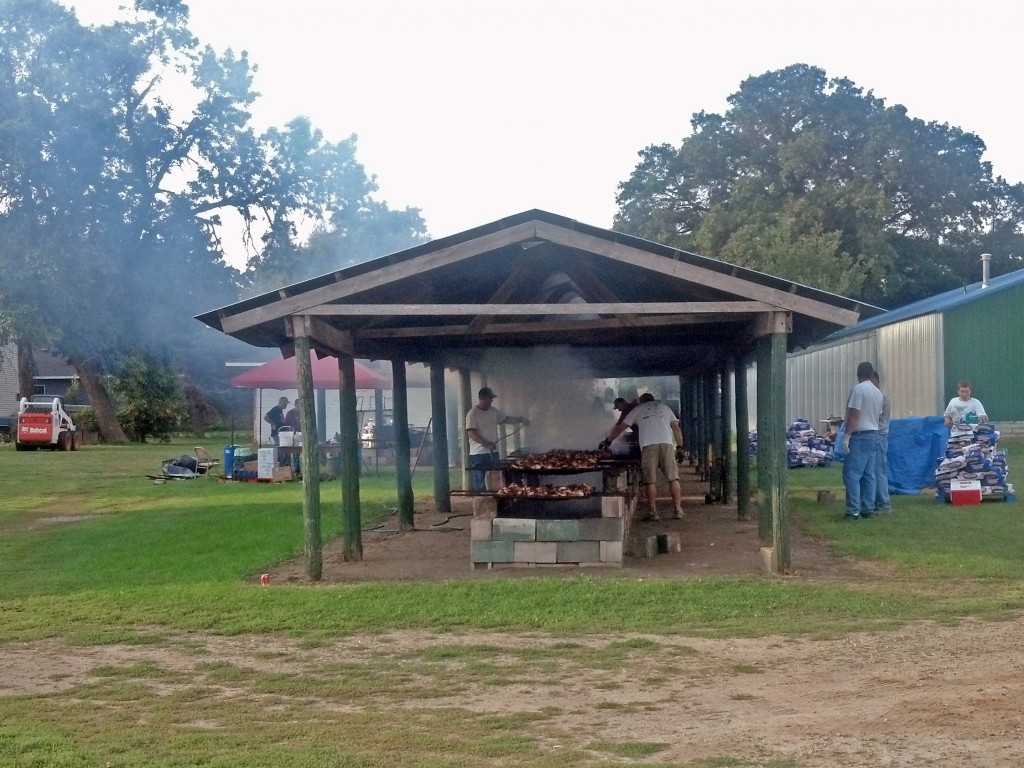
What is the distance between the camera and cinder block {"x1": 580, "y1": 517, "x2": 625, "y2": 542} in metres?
10.9

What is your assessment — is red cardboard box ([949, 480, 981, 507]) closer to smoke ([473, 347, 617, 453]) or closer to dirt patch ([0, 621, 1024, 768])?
smoke ([473, 347, 617, 453])

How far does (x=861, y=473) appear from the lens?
14258 mm

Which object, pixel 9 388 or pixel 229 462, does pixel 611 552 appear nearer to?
pixel 229 462

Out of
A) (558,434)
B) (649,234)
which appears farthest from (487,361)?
(649,234)

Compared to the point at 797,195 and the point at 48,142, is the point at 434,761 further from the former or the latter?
the point at 797,195

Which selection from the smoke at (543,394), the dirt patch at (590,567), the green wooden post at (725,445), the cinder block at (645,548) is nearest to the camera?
the dirt patch at (590,567)

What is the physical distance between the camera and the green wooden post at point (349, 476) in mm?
11789

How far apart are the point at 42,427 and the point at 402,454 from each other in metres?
26.8

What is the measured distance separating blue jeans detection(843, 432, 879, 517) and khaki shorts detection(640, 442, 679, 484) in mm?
1972

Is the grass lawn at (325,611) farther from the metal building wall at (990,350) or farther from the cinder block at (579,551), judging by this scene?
the metal building wall at (990,350)

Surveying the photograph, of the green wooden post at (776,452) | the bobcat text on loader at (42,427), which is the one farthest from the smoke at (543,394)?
the bobcat text on loader at (42,427)

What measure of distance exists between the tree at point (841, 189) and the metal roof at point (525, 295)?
30342 millimetres

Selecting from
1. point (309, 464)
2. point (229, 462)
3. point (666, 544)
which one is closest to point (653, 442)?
point (666, 544)

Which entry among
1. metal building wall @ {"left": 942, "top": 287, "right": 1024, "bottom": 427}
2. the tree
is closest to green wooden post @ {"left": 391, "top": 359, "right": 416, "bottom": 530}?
metal building wall @ {"left": 942, "top": 287, "right": 1024, "bottom": 427}
